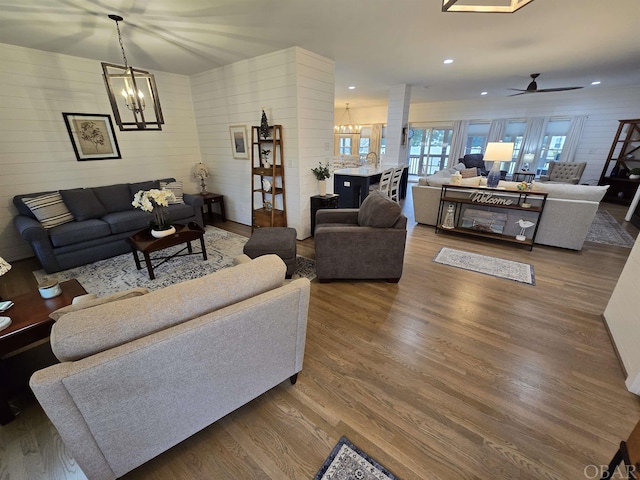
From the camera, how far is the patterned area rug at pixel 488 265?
301cm

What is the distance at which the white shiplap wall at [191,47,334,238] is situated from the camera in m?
3.56

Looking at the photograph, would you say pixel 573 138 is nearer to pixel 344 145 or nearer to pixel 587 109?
pixel 587 109

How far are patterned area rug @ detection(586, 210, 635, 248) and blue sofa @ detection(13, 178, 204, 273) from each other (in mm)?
6388

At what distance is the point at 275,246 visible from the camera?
2723mm

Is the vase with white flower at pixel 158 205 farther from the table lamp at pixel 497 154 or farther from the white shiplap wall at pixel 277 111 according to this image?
the table lamp at pixel 497 154

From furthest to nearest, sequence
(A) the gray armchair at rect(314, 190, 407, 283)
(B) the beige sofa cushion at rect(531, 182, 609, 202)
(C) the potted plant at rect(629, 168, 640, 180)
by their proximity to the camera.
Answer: (C) the potted plant at rect(629, 168, 640, 180)
(B) the beige sofa cushion at rect(531, 182, 609, 202)
(A) the gray armchair at rect(314, 190, 407, 283)

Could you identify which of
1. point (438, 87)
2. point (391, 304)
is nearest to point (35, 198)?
point (391, 304)

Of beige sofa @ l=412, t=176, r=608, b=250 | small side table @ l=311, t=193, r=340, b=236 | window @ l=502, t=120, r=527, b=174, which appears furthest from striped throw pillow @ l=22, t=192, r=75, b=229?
window @ l=502, t=120, r=527, b=174

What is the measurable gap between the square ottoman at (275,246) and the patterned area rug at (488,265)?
1891mm

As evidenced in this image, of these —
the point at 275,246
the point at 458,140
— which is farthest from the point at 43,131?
the point at 458,140

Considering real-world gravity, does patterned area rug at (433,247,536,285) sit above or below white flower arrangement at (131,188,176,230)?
below

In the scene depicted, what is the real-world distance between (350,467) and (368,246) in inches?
71.4

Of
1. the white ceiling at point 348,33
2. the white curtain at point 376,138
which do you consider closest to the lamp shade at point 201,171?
the white ceiling at point 348,33

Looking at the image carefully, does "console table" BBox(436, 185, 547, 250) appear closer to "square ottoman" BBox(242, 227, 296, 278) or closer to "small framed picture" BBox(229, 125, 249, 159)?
"square ottoman" BBox(242, 227, 296, 278)
